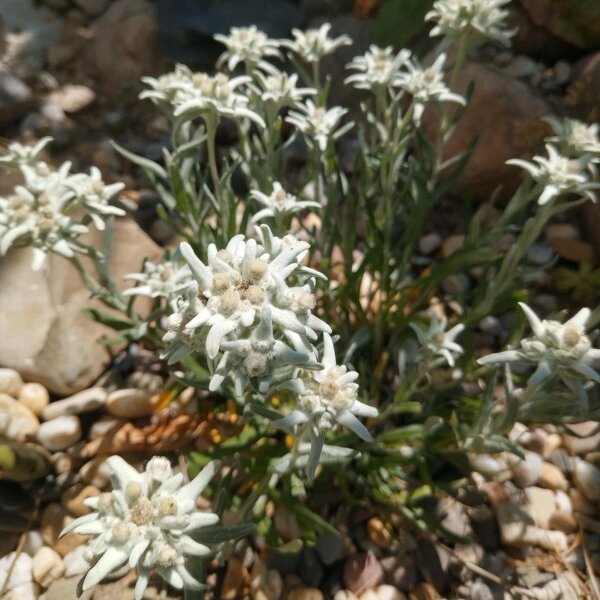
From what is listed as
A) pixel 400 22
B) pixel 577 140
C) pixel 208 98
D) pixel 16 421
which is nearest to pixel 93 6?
pixel 400 22

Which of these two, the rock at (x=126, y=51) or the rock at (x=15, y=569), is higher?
the rock at (x=126, y=51)

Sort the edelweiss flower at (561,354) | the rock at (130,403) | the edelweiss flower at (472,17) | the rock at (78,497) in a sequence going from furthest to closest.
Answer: the rock at (130,403) → the rock at (78,497) → the edelweiss flower at (472,17) → the edelweiss flower at (561,354)

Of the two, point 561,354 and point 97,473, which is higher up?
point 561,354

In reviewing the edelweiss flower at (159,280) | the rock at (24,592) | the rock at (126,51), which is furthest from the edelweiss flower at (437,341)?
the rock at (126,51)

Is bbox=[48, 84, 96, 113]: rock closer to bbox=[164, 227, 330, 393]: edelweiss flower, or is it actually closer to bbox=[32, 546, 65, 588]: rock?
bbox=[32, 546, 65, 588]: rock

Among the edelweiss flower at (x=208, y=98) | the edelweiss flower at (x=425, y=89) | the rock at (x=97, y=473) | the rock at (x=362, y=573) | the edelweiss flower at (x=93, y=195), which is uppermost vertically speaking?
the edelweiss flower at (x=425, y=89)

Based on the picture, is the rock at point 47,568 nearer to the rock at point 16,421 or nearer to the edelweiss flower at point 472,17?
the rock at point 16,421

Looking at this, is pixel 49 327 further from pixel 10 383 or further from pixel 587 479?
pixel 587 479
